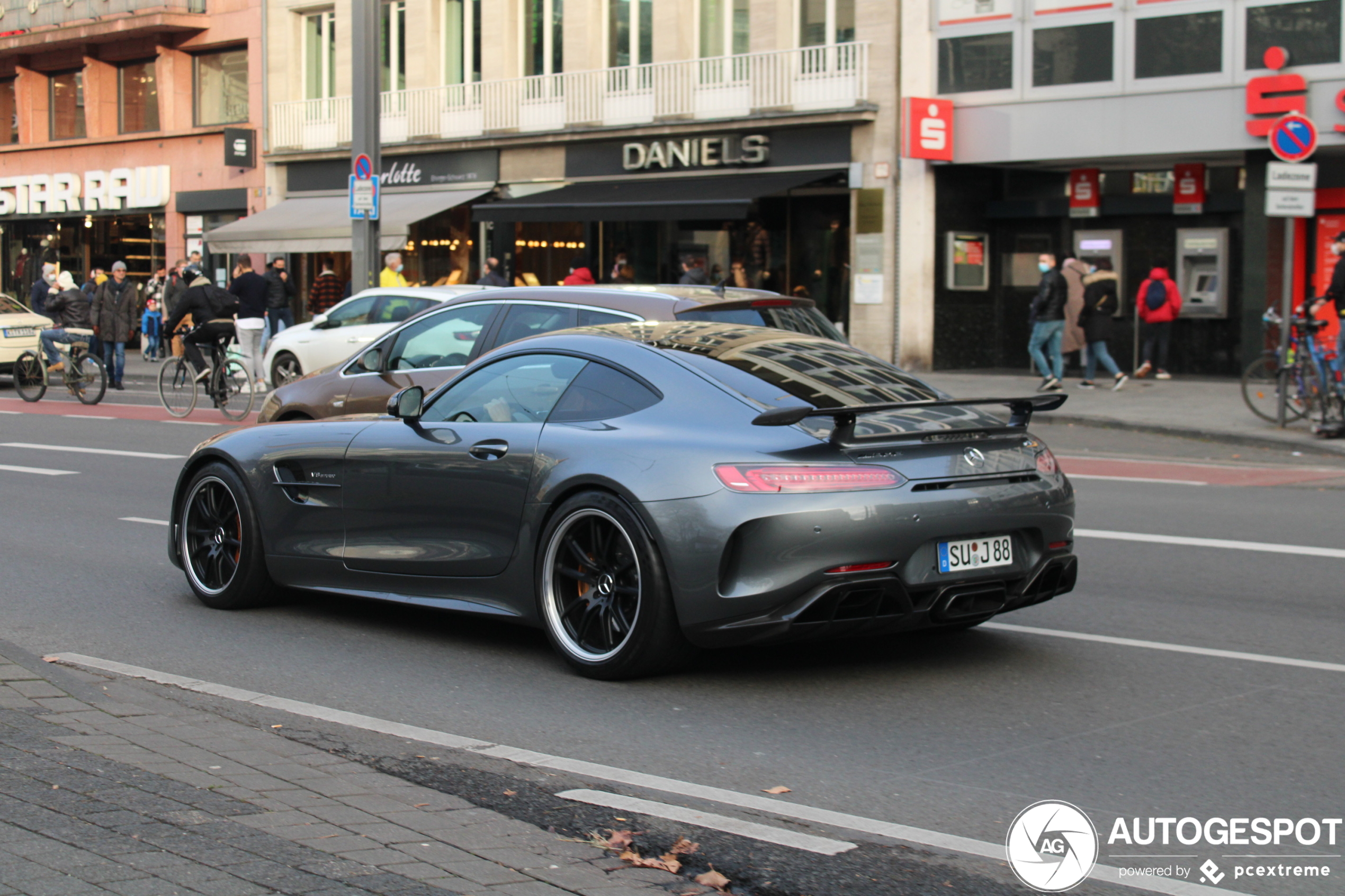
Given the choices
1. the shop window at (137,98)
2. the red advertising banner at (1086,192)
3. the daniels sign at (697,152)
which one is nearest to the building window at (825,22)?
the daniels sign at (697,152)

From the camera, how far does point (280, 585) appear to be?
25.0 ft

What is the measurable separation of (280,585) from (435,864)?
401 centimetres

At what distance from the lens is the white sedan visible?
59.1ft

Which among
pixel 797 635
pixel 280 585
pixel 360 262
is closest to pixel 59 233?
pixel 360 262

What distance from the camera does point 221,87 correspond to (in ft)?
122

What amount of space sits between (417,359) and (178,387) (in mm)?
9511

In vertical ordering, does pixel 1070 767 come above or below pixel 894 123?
below

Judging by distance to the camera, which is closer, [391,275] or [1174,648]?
[1174,648]

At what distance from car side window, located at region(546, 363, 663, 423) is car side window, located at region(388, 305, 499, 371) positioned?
13.9ft

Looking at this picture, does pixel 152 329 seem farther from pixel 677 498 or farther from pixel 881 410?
pixel 881 410

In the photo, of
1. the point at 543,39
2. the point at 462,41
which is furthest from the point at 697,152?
the point at 462,41

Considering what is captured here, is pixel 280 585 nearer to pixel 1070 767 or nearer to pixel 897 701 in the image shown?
pixel 897 701

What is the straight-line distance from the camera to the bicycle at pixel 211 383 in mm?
19500

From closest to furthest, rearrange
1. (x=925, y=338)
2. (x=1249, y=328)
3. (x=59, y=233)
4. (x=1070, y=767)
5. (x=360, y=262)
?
(x=1070, y=767)
(x=1249, y=328)
(x=360, y=262)
(x=925, y=338)
(x=59, y=233)
